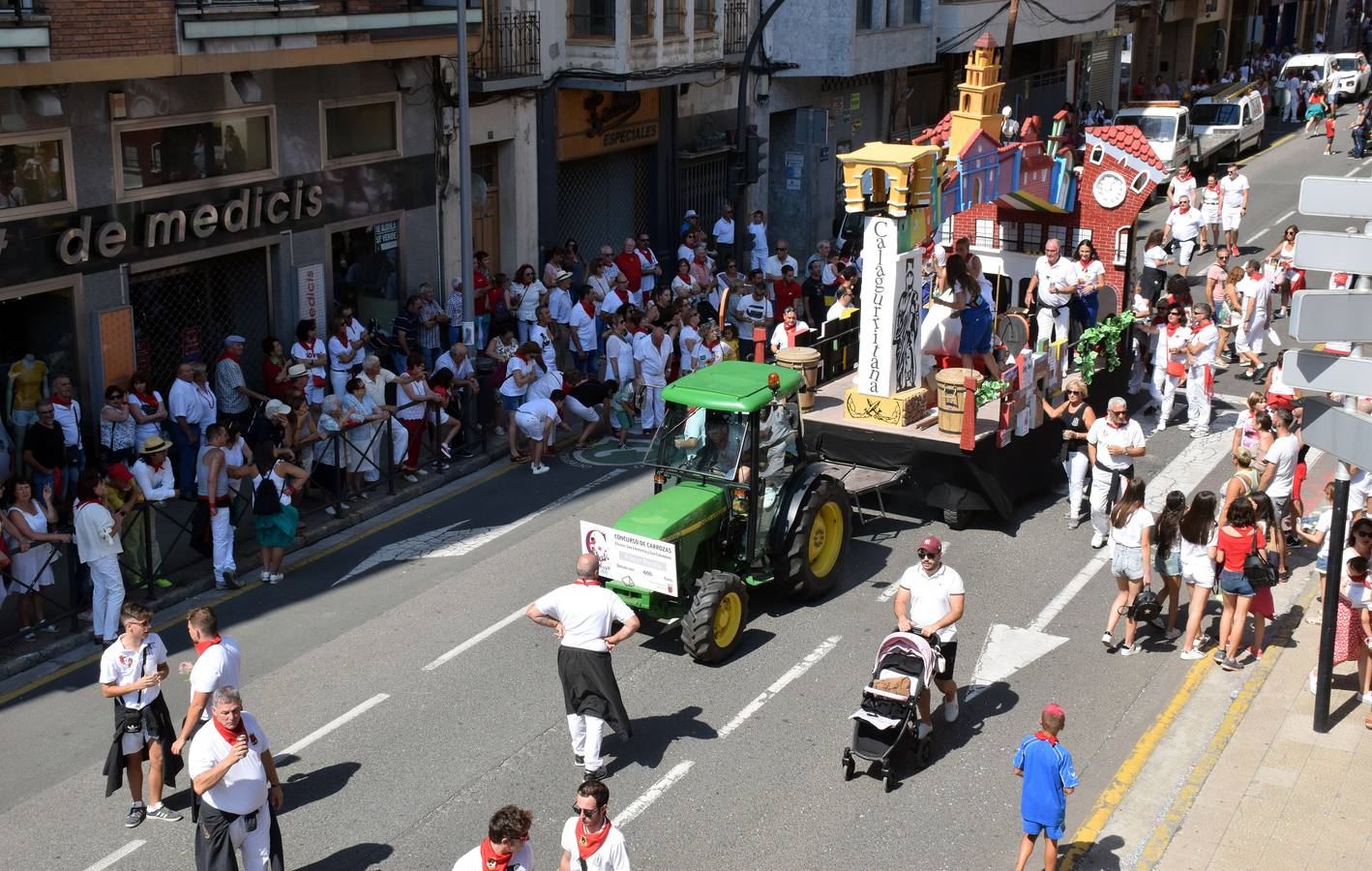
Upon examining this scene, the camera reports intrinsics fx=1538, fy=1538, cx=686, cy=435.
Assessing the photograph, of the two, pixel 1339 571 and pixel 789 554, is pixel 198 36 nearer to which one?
pixel 789 554

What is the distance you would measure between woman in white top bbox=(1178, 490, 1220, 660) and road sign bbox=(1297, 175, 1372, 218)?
9.37 feet

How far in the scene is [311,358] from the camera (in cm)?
1830

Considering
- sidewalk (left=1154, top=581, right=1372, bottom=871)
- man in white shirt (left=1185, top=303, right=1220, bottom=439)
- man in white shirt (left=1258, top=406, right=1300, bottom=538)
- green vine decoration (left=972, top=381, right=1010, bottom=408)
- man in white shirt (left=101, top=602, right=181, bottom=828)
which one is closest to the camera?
man in white shirt (left=101, top=602, right=181, bottom=828)

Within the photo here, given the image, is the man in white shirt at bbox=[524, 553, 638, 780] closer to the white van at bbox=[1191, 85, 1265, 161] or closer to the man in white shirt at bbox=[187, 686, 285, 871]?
the man in white shirt at bbox=[187, 686, 285, 871]

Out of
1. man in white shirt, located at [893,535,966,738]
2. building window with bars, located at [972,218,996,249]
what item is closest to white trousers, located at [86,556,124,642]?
man in white shirt, located at [893,535,966,738]

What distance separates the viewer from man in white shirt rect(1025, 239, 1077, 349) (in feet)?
63.6

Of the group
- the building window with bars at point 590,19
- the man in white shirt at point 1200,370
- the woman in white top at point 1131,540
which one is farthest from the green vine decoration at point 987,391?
the building window with bars at point 590,19

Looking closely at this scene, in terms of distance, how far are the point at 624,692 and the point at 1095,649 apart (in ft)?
14.0

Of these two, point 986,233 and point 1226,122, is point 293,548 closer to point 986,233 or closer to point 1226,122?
point 986,233

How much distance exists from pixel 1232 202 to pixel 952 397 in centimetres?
1570

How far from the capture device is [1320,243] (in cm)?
1073

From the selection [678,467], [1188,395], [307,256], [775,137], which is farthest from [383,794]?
[775,137]

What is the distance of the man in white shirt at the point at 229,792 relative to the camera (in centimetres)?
893

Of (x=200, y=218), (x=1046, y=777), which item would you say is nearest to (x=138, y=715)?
(x=1046, y=777)
